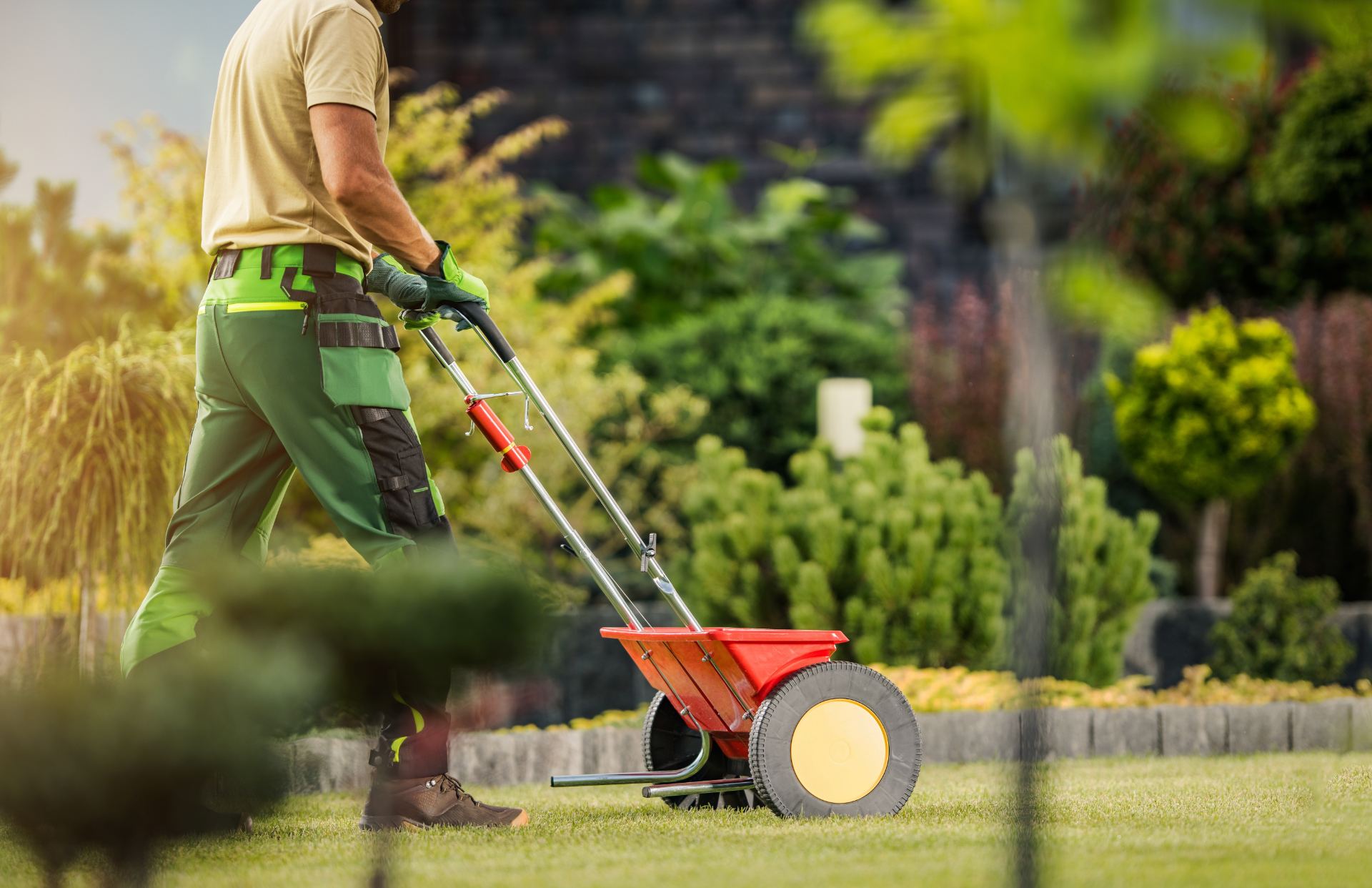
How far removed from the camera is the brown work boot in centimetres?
277

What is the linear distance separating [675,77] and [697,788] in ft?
28.2

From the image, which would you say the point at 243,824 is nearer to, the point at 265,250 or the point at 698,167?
the point at 265,250

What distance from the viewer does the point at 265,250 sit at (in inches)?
106

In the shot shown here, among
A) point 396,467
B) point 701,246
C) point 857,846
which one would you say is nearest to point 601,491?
point 396,467

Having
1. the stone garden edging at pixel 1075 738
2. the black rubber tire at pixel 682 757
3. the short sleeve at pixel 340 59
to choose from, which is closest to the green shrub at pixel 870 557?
the stone garden edging at pixel 1075 738

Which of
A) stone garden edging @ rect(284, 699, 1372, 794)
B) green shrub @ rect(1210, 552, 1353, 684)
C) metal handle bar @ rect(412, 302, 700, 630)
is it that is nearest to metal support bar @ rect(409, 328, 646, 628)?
metal handle bar @ rect(412, 302, 700, 630)

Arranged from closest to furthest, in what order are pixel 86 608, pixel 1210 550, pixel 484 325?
pixel 484 325
pixel 86 608
pixel 1210 550

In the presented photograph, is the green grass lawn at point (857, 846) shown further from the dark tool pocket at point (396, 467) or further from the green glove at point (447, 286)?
the green glove at point (447, 286)

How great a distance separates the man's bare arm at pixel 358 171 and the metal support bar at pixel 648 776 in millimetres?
1085

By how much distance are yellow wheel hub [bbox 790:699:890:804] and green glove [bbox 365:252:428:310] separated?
1049 millimetres

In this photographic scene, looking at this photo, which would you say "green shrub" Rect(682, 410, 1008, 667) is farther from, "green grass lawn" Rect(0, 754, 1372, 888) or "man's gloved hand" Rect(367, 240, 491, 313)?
"man's gloved hand" Rect(367, 240, 491, 313)

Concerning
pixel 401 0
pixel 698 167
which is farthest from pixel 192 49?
pixel 698 167

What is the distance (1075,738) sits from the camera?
14.4 ft

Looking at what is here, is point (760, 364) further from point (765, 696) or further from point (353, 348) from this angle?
point (353, 348)
